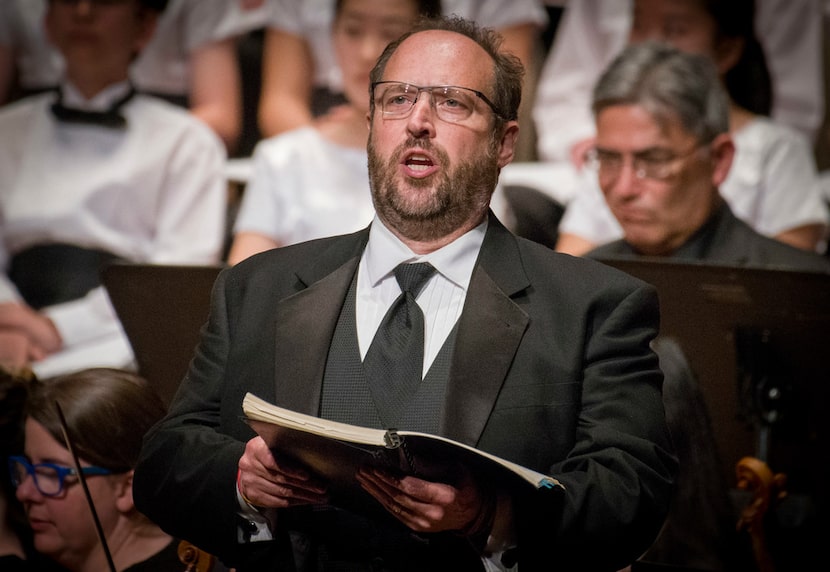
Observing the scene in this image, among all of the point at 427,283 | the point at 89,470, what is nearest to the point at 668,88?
the point at 427,283

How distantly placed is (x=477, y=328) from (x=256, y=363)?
1.12 feet

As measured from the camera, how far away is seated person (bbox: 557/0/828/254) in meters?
3.41

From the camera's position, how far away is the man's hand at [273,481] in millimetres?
1455

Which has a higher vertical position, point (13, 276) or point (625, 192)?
point (625, 192)

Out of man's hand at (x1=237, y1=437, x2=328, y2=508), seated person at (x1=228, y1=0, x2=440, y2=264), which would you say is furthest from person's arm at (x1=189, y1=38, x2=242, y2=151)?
man's hand at (x1=237, y1=437, x2=328, y2=508)

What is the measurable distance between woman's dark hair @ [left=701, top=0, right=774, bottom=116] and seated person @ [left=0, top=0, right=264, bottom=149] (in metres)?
1.50

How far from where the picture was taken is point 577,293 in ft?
5.49

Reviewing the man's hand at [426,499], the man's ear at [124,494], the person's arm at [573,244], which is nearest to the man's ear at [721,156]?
the person's arm at [573,244]

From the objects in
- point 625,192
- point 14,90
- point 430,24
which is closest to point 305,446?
point 430,24

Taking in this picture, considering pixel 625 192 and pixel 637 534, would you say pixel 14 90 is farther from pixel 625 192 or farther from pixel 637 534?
pixel 637 534

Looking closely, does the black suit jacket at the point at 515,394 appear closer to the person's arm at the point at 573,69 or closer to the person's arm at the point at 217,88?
the person's arm at the point at 573,69

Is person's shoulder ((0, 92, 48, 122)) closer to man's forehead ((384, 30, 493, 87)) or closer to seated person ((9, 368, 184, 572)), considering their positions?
seated person ((9, 368, 184, 572))

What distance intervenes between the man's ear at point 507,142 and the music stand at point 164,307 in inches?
27.1

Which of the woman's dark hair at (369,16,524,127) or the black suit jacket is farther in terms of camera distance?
the woman's dark hair at (369,16,524,127)
